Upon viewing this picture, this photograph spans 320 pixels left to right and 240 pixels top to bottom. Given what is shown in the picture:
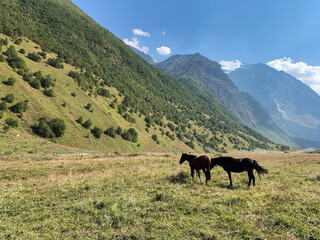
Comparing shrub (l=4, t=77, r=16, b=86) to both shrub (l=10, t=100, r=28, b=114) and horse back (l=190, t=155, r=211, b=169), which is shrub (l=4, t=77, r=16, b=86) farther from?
horse back (l=190, t=155, r=211, b=169)

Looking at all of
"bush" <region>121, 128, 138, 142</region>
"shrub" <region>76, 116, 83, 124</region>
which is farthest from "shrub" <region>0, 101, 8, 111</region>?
"bush" <region>121, 128, 138, 142</region>

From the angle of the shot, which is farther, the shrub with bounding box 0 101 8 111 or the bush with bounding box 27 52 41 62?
the bush with bounding box 27 52 41 62

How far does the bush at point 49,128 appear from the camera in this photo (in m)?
48.1

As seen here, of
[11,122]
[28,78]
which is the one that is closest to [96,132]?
[11,122]

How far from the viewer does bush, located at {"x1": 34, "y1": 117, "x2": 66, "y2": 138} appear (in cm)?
4806

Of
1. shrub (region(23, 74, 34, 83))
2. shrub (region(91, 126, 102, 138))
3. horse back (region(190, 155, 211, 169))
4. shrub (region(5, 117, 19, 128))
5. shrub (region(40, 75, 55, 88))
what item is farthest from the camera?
shrub (region(40, 75, 55, 88))

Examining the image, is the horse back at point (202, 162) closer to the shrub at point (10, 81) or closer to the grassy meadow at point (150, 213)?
the grassy meadow at point (150, 213)

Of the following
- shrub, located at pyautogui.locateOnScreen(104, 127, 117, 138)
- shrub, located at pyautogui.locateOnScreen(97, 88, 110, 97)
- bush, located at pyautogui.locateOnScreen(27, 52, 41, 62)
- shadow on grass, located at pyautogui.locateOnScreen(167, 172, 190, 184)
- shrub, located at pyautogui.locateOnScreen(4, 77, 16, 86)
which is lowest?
shrub, located at pyautogui.locateOnScreen(104, 127, 117, 138)

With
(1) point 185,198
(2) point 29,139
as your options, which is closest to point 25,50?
(2) point 29,139

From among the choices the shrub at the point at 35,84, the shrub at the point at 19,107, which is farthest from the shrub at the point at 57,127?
the shrub at the point at 35,84

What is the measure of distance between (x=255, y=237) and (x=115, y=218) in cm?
575

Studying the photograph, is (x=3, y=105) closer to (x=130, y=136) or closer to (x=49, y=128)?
(x=49, y=128)

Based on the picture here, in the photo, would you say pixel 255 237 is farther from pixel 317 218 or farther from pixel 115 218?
pixel 115 218

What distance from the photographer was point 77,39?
16362 cm
